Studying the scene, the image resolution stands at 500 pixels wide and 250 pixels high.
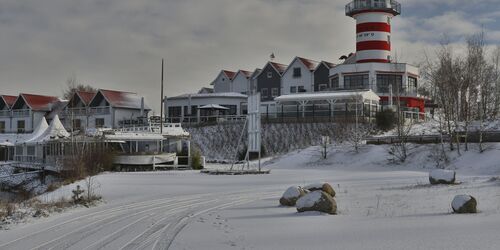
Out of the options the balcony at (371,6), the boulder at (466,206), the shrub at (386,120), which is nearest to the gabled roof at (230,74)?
the balcony at (371,6)

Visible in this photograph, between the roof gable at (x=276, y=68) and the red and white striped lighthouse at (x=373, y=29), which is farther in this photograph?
the roof gable at (x=276, y=68)

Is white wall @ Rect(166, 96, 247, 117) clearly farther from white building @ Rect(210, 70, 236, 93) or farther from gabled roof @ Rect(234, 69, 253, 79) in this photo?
white building @ Rect(210, 70, 236, 93)

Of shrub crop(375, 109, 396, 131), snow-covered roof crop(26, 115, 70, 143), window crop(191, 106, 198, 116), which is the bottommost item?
snow-covered roof crop(26, 115, 70, 143)

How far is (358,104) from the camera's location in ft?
143

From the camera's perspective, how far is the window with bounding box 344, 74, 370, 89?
5284 centimetres

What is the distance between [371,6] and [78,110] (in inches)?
1326

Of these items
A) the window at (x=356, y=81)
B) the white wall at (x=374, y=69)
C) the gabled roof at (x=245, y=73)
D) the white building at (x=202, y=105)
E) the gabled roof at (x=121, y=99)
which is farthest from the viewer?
the gabled roof at (x=245, y=73)

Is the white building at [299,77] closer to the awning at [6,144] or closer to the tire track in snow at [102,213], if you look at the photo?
the awning at [6,144]

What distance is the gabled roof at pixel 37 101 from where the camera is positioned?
218 feet

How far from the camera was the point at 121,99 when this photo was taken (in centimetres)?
6334

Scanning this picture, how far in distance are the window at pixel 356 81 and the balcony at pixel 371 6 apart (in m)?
6.39

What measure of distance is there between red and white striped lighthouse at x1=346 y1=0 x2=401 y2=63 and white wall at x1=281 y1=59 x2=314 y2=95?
6741 mm

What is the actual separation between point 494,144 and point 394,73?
2324cm

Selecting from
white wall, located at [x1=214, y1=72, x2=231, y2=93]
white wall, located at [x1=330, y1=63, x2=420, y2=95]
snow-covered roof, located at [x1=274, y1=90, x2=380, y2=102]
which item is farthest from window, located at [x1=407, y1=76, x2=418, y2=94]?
white wall, located at [x1=214, y1=72, x2=231, y2=93]
